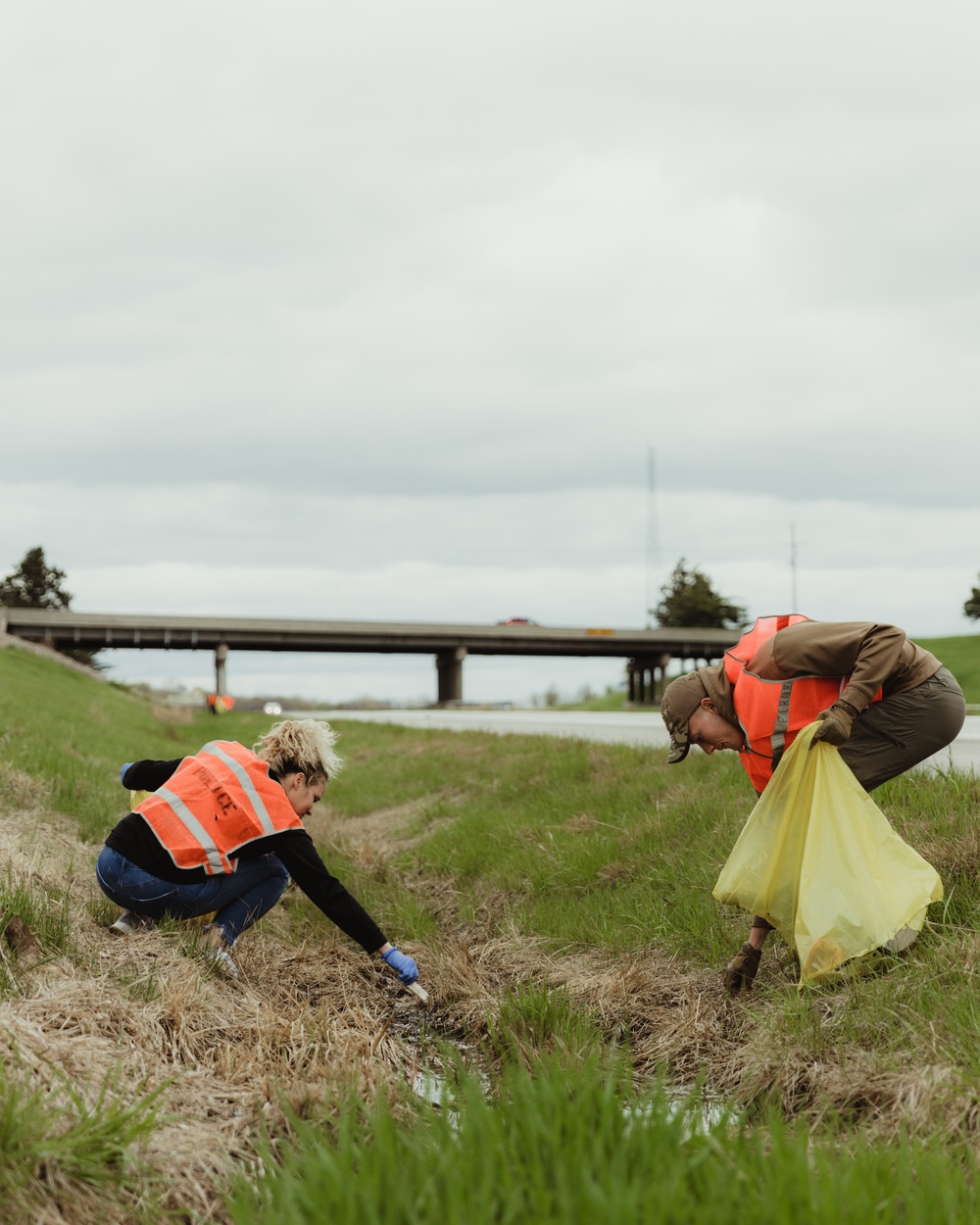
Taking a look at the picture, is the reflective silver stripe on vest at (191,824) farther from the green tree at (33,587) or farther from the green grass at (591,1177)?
the green tree at (33,587)

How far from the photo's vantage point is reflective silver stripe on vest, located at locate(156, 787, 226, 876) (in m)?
5.39

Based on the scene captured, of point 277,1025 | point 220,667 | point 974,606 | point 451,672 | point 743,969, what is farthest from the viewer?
point 451,672

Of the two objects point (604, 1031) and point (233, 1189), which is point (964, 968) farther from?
point (233, 1189)

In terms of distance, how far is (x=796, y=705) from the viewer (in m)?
5.04

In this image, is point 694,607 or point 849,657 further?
point 694,607

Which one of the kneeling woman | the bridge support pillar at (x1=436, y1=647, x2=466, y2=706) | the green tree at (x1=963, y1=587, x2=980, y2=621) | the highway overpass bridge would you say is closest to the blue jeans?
the kneeling woman

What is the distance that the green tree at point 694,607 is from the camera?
74438 mm

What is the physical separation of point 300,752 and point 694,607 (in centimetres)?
7107

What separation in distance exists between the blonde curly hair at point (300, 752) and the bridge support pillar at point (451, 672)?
61.1 m

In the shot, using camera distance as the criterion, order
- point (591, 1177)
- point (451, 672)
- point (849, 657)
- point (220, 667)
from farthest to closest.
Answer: point (451, 672), point (220, 667), point (849, 657), point (591, 1177)

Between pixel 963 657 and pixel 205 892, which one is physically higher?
pixel 205 892

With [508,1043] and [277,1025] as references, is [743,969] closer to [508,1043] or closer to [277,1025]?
[508,1043]

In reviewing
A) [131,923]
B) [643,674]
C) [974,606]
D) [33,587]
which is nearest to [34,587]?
[33,587]

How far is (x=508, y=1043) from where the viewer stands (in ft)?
16.0
